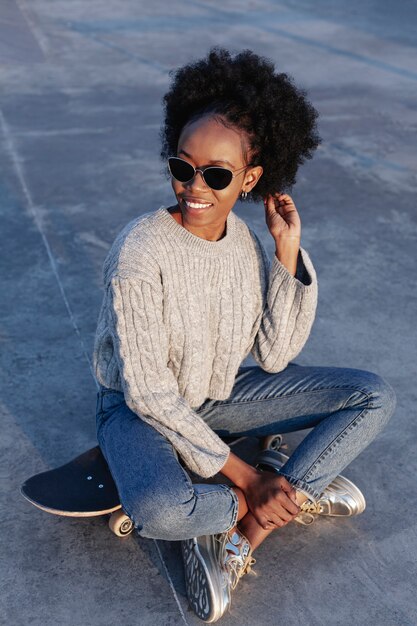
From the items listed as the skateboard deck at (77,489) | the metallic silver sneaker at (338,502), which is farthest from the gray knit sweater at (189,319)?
the metallic silver sneaker at (338,502)

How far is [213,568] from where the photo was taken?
7.83 ft

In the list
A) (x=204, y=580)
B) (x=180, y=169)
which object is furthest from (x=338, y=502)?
(x=180, y=169)

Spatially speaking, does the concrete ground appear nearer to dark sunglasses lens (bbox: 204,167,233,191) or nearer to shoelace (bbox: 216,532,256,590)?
shoelace (bbox: 216,532,256,590)

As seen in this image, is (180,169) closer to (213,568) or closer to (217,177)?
(217,177)

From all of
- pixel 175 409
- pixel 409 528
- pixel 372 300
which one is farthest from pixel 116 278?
pixel 372 300

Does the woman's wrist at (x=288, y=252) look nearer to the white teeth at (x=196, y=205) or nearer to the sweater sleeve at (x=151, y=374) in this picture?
the white teeth at (x=196, y=205)

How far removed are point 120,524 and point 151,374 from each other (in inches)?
21.0

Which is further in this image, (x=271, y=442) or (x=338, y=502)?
(x=271, y=442)

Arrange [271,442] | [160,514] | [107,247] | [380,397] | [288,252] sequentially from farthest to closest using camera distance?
[107,247], [271,442], [288,252], [380,397], [160,514]

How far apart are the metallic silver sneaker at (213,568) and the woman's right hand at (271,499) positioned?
0.31ft

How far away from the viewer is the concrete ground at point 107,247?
251 centimetres

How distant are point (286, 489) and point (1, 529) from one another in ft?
3.05

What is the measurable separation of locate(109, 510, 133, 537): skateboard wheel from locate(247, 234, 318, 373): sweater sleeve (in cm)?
69

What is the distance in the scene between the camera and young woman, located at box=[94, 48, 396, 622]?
2.41 metres
